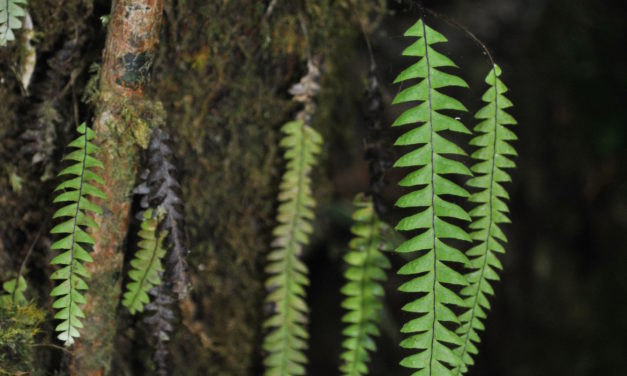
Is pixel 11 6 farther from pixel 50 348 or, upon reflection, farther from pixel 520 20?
pixel 520 20

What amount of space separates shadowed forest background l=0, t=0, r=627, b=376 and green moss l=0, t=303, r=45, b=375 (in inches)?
3.2

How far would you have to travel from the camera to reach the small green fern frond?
146 cm

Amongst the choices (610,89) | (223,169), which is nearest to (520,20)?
(610,89)

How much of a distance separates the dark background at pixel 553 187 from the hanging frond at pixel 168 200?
1.27m

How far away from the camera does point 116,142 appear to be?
4.58 feet

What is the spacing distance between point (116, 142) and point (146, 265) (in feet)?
1.09

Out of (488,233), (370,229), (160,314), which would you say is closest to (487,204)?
(488,233)

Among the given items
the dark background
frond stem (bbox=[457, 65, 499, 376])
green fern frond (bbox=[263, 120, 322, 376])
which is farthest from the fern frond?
the dark background

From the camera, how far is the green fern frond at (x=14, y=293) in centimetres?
146

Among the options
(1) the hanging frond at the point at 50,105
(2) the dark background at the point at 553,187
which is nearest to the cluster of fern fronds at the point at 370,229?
(1) the hanging frond at the point at 50,105

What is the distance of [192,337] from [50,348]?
20.4 inches

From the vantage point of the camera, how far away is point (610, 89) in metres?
2.71

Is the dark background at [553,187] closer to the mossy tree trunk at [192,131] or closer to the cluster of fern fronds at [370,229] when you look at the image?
the mossy tree trunk at [192,131]

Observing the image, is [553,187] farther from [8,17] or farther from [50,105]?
[8,17]
